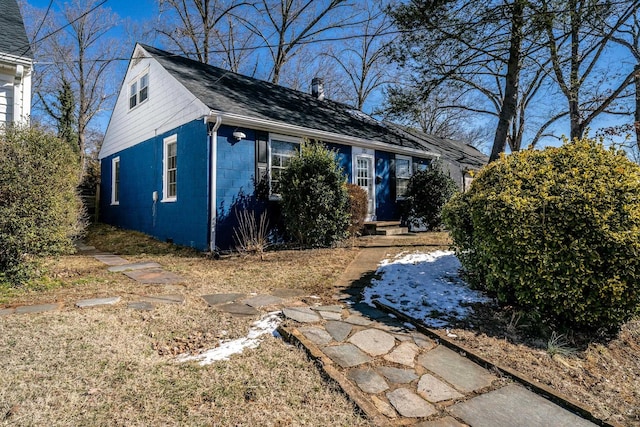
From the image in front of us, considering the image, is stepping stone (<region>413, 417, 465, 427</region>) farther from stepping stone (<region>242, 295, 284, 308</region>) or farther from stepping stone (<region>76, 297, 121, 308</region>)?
stepping stone (<region>76, 297, 121, 308</region>)

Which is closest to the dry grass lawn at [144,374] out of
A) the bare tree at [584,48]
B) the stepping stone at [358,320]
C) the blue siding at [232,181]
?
the stepping stone at [358,320]

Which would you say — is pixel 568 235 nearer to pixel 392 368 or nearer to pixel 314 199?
pixel 392 368

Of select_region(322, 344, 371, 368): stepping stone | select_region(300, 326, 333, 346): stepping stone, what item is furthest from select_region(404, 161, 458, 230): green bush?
select_region(322, 344, 371, 368): stepping stone

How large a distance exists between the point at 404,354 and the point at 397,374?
32 cm

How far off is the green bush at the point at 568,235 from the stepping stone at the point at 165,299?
3324 mm

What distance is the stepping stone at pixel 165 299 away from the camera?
3787mm

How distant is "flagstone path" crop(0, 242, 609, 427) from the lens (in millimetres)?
1991

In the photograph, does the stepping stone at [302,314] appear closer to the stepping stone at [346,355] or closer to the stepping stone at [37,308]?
the stepping stone at [346,355]

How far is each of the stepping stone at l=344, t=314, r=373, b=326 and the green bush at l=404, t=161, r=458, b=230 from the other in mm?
7396

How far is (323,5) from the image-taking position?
1620cm

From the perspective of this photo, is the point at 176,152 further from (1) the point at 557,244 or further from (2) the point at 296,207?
(1) the point at 557,244

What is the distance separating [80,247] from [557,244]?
9.41 meters

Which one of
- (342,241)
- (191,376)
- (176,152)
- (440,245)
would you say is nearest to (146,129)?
(176,152)

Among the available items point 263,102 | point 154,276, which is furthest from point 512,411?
point 263,102
